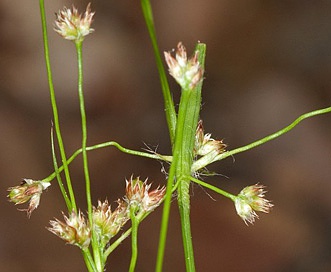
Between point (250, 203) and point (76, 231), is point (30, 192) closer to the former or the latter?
point (76, 231)

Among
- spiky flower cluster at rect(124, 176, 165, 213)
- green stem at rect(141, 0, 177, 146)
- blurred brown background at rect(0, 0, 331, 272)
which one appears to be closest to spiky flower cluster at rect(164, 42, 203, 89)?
green stem at rect(141, 0, 177, 146)

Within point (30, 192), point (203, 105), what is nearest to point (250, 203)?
point (30, 192)

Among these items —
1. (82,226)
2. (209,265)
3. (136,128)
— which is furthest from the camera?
(136,128)

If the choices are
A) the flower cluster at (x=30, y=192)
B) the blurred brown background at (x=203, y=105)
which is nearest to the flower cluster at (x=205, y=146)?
the flower cluster at (x=30, y=192)

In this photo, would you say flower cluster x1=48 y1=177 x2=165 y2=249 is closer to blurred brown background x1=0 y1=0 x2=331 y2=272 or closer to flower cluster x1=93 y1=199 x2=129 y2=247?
flower cluster x1=93 y1=199 x2=129 y2=247

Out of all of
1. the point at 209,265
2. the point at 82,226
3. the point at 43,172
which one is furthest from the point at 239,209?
Answer: the point at 43,172

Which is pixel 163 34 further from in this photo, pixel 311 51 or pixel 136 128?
pixel 311 51
